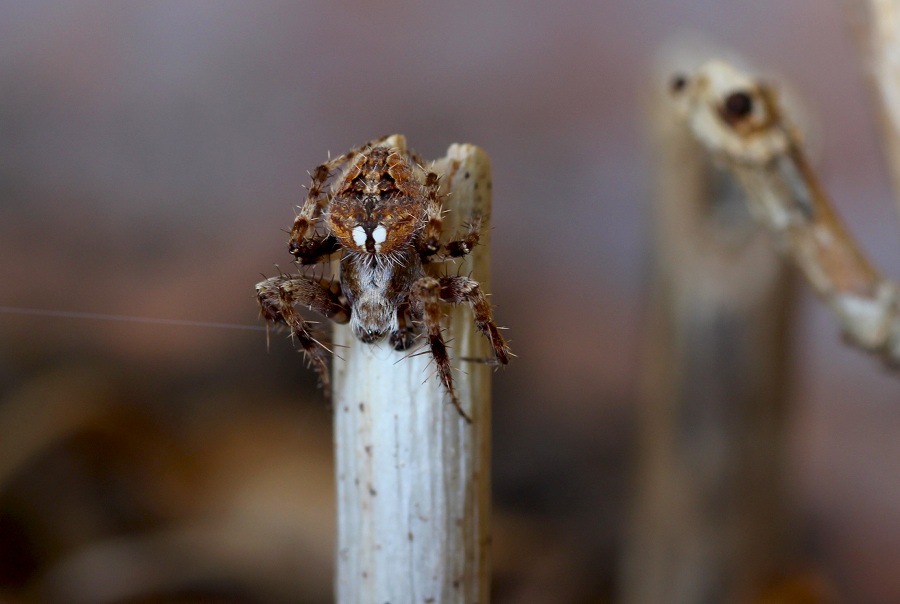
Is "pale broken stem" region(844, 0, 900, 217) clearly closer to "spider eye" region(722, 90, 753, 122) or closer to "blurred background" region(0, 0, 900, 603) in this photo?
"spider eye" region(722, 90, 753, 122)

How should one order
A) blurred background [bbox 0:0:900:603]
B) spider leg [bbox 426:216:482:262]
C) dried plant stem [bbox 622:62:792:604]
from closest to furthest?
1. spider leg [bbox 426:216:482:262]
2. blurred background [bbox 0:0:900:603]
3. dried plant stem [bbox 622:62:792:604]

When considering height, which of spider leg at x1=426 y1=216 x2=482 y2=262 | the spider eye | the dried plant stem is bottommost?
the dried plant stem

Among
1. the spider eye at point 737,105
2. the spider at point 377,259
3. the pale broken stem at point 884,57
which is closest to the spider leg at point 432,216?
the spider at point 377,259

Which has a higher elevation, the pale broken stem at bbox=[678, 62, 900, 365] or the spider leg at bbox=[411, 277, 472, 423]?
the pale broken stem at bbox=[678, 62, 900, 365]

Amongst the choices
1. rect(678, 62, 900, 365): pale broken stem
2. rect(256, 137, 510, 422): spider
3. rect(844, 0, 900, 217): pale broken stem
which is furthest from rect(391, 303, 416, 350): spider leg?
rect(844, 0, 900, 217): pale broken stem

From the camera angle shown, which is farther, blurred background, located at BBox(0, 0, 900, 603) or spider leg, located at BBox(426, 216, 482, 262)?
blurred background, located at BBox(0, 0, 900, 603)

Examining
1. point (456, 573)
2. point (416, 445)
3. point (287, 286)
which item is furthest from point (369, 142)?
point (456, 573)

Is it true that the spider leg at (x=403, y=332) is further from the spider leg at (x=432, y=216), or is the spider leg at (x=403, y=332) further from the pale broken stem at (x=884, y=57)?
the pale broken stem at (x=884, y=57)
